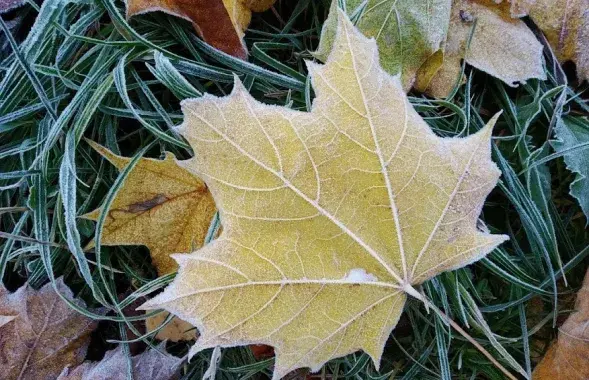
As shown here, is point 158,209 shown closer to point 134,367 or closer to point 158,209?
point 158,209

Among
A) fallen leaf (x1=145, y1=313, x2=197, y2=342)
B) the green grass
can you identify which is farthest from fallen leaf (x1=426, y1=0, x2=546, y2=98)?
fallen leaf (x1=145, y1=313, x2=197, y2=342)

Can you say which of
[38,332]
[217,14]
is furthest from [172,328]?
[217,14]

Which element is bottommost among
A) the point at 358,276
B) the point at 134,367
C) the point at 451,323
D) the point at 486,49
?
the point at 134,367

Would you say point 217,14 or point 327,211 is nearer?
point 327,211

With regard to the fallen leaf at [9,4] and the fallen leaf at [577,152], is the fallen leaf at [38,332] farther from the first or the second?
the fallen leaf at [577,152]

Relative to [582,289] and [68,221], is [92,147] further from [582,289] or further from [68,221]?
[582,289]

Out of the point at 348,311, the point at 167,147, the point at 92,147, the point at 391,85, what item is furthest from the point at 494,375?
the point at 92,147
